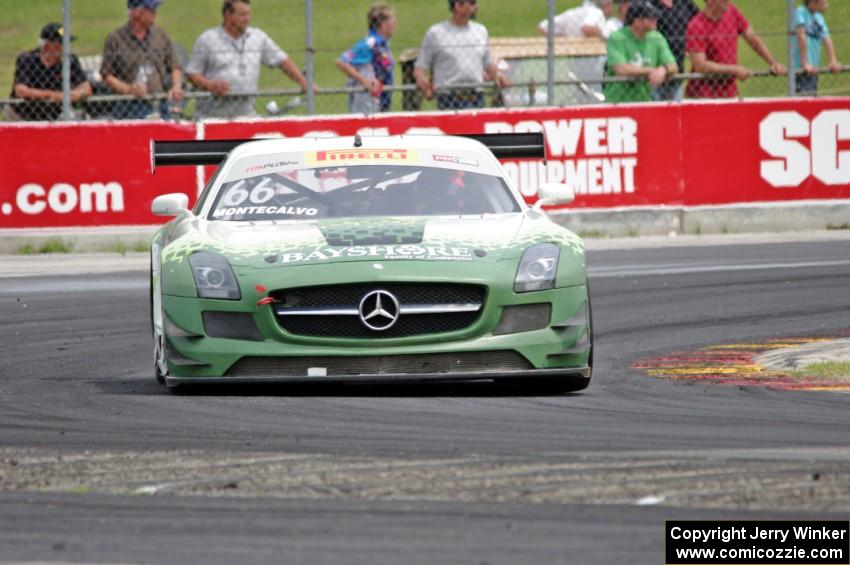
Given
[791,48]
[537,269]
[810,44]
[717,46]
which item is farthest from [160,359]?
[810,44]

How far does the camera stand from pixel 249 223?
29.2ft

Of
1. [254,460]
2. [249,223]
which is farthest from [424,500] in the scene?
[249,223]

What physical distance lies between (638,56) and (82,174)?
5.53 metres

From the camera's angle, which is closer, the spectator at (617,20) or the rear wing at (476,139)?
the rear wing at (476,139)

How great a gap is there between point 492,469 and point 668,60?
1181cm

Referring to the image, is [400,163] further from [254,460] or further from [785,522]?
[785,522]

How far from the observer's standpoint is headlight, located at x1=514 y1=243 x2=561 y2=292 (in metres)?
8.10

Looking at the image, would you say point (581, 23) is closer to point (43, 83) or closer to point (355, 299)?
point (43, 83)

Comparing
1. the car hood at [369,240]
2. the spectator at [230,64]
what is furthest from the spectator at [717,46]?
the car hood at [369,240]

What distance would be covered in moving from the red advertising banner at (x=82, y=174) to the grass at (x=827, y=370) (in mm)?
8824

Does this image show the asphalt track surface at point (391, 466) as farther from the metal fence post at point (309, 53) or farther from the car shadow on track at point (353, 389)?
the metal fence post at point (309, 53)

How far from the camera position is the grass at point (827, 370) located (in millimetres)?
8859

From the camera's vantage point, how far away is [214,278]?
8133 millimetres

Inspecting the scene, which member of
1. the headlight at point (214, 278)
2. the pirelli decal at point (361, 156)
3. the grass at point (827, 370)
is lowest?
the grass at point (827, 370)
